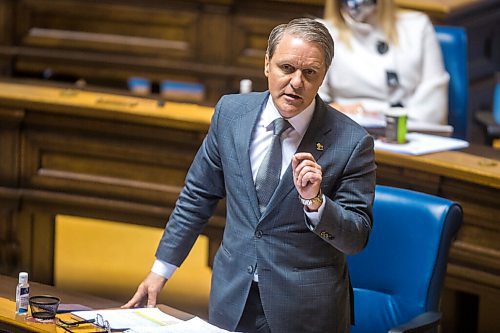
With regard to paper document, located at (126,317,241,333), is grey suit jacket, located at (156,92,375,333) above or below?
above

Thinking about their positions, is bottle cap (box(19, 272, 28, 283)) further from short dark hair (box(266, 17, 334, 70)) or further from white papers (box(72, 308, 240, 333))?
short dark hair (box(266, 17, 334, 70))

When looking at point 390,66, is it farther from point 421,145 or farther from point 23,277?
point 23,277

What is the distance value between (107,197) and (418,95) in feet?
4.39

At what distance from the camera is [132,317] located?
9.21 feet

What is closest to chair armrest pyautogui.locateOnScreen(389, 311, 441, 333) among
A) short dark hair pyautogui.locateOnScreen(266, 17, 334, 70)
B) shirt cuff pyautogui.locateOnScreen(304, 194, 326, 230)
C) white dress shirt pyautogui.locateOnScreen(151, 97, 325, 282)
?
white dress shirt pyautogui.locateOnScreen(151, 97, 325, 282)

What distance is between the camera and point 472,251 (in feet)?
13.5

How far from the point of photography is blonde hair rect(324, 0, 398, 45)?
4.74 meters

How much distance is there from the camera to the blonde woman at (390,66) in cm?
484

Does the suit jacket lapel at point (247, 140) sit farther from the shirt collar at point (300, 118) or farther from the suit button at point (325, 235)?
the suit button at point (325, 235)

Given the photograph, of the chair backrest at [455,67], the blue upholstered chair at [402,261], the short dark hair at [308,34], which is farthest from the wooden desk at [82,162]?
the short dark hair at [308,34]

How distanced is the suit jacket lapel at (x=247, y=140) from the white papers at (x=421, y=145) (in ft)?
4.57

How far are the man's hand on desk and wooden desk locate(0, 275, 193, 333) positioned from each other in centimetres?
→ 4

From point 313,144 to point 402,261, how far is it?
0.70m

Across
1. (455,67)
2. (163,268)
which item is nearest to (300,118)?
(163,268)
